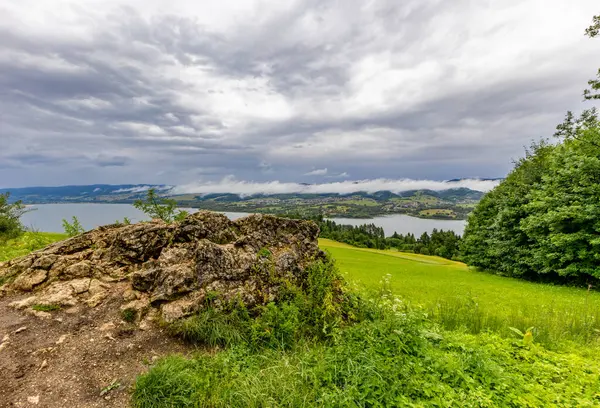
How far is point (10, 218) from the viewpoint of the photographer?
22.2 m

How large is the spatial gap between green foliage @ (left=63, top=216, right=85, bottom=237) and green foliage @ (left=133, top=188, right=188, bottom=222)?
216 centimetres

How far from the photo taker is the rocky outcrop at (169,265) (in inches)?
263

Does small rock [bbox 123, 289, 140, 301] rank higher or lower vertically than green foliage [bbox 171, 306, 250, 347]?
higher

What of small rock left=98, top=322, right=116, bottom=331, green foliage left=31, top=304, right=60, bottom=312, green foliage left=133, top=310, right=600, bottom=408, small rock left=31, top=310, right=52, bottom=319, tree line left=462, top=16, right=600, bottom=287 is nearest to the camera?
green foliage left=133, top=310, right=600, bottom=408

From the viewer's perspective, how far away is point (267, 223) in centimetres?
884

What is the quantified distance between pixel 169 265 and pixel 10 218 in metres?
24.3

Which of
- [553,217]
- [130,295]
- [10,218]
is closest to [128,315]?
[130,295]

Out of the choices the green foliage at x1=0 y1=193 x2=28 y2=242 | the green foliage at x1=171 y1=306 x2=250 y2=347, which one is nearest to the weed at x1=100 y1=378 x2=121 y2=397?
the green foliage at x1=171 y1=306 x2=250 y2=347

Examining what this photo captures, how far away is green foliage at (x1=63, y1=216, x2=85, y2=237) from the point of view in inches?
419

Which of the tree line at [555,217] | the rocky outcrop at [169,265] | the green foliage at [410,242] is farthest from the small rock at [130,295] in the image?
the green foliage at [410,242]

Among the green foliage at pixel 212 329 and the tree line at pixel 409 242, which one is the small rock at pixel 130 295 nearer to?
the green foliage at pixel 212 329

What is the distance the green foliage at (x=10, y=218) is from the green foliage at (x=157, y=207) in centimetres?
1754

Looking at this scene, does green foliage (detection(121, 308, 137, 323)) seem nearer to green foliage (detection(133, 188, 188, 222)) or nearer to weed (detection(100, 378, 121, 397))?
weed (detection(100, 378, 121, 397))

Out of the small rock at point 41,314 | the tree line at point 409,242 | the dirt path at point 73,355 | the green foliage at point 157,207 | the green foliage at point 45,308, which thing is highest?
the green foliage at point 157,207
